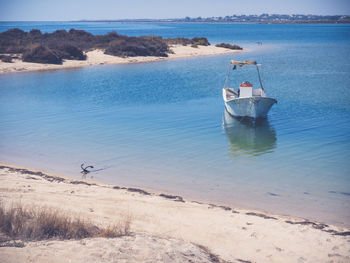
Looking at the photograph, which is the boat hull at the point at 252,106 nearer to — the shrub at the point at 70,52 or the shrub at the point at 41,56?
the shrub at the point at 41,56

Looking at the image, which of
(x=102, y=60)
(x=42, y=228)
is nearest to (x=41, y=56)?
(x=102, y=60)

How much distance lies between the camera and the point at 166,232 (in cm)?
849

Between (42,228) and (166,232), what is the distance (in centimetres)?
268

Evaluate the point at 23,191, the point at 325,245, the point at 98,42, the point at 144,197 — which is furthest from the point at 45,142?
the point at 98,42

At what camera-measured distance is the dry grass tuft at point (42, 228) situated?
7012 millimetres

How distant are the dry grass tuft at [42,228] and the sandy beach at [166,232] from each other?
1.10ft

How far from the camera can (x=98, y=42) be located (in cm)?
6153

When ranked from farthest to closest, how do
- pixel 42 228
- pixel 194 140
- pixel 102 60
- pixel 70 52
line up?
pixel 102 60 < pixel 70 52 < pixel 194 140 < pixel 42 228

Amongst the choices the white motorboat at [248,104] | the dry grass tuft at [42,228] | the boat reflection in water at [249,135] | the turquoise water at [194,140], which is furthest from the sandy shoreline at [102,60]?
the dry grass tuft at [42,228]

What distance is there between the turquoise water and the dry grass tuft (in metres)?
4.43

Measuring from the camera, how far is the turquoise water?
38.5 feet

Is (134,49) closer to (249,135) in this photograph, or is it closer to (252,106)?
(252,106)

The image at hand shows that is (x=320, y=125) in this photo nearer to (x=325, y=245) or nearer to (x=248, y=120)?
(x=248, y=120)

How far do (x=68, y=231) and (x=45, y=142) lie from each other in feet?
34.0
